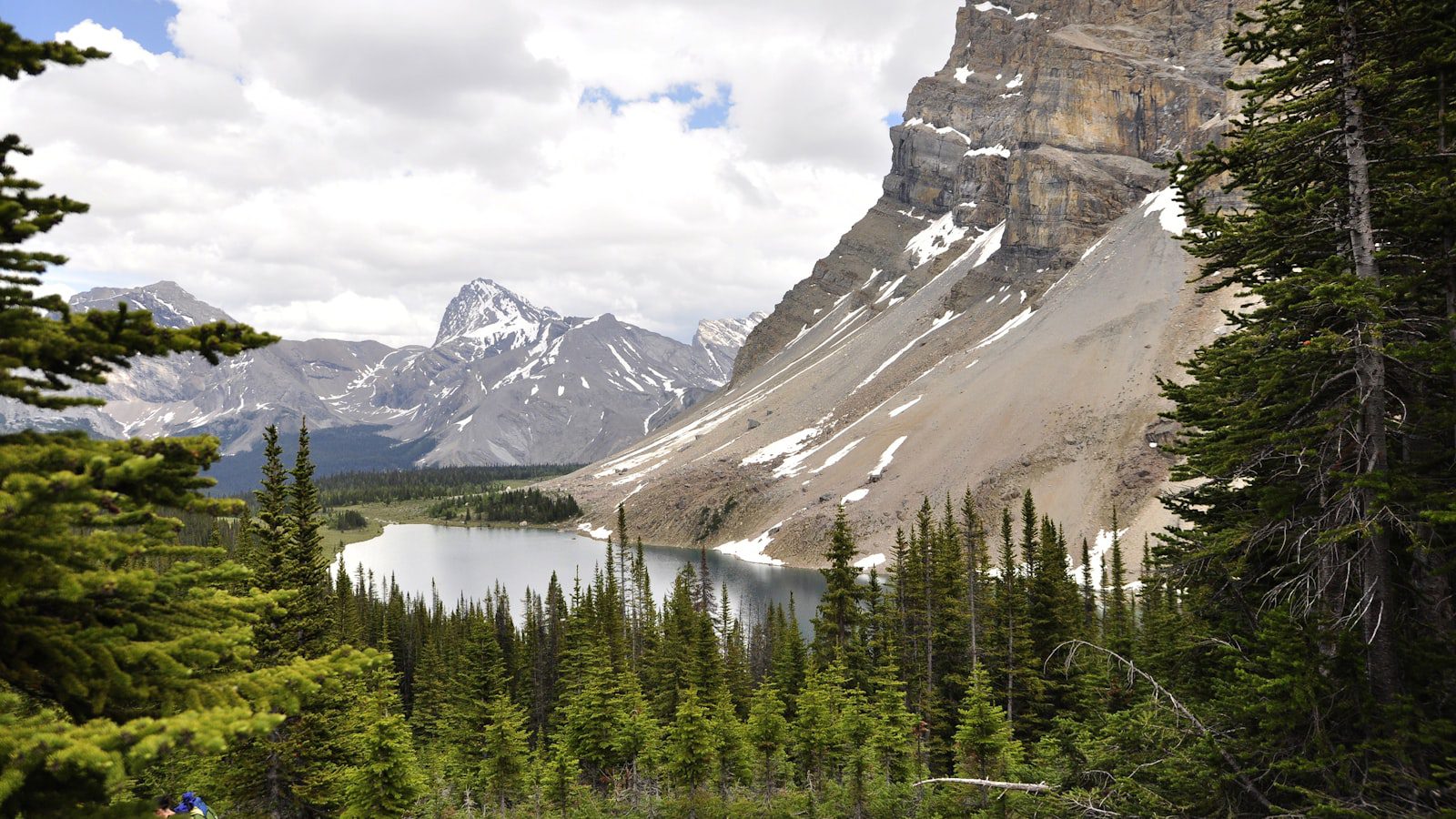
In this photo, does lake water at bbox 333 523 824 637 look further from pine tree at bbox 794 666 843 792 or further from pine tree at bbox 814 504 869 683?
pine tree at bbox 794 666 843 792

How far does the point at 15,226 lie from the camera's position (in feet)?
19.5

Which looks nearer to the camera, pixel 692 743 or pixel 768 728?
pixel 692 743

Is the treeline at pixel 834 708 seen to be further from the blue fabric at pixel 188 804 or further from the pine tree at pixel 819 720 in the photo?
the blue fabric at pixel 188 804

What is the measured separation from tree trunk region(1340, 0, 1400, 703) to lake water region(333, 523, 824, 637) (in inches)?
2953

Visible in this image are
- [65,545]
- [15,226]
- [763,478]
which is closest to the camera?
[65,545]

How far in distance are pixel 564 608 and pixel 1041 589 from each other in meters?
41.1

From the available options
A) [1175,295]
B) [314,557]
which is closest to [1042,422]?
[1175,295]

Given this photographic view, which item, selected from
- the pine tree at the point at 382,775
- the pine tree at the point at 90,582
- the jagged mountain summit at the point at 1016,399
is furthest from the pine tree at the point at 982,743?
the jagged mountain summit at the point at 1016,399

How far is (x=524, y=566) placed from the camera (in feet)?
460

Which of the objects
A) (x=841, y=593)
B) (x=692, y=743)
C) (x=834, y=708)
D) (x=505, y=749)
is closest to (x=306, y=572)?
(x=505, y=749)

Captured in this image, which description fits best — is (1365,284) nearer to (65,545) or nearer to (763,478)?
(65,545)

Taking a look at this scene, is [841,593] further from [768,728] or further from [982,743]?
[982,743]

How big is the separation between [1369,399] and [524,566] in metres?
141

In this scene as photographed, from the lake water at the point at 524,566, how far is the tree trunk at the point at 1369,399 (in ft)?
246
